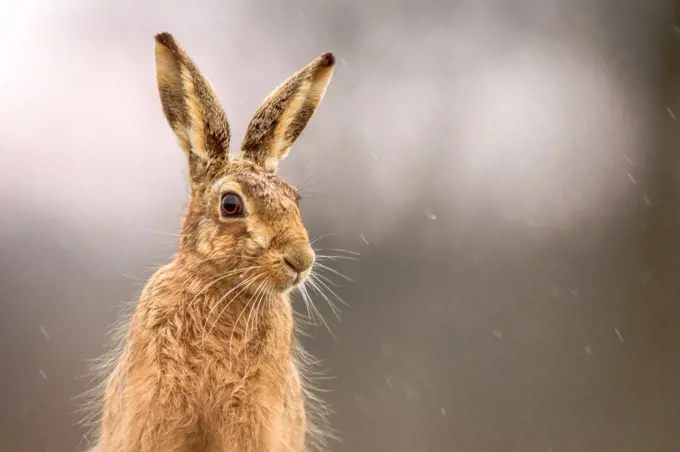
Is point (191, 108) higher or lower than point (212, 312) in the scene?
higher

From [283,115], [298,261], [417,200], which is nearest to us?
[298,261]

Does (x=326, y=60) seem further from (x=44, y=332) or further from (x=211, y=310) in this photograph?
(x=44, y=332)

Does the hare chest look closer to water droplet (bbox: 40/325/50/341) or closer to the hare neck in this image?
the hare neck

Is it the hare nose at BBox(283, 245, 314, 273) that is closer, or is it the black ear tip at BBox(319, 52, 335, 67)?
the hare nose at BBox(283, 245, 314, 273)

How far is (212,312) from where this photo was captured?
0.81 metres

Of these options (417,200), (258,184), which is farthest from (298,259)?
(417,200)

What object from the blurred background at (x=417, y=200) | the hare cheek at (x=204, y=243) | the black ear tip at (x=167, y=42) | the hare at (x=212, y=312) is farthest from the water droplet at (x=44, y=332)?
the black ear tip at (x=167, y=42)

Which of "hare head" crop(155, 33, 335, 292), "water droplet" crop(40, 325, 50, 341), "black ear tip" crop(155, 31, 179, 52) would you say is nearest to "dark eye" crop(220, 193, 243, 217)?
"hare head" crop(155, 33, 335, 292)

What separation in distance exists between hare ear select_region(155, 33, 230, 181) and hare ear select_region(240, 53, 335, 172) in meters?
0.04

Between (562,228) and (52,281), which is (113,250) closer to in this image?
(52,281)

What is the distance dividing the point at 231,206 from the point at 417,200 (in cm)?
52

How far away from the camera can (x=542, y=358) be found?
4.25 feet

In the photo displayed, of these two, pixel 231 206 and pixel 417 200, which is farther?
pixel 417 200

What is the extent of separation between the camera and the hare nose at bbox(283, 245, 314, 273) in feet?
2.53
